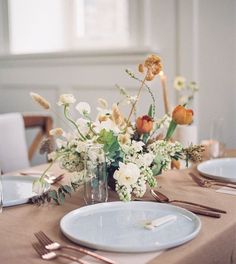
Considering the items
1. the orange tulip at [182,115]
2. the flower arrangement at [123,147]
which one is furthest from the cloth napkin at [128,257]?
the orange tulip at [182,115]

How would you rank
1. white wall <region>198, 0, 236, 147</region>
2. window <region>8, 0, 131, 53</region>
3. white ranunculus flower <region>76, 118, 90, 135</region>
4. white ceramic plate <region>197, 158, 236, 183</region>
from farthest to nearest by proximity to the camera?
1. window <region>8, 0, 131, 53</region>
2. white wall <region>198, 0, 236, 147</region>
3. white ceramic plate <region>197, 158, 236, 183</region>
4. white ranunculus flower <region>76, 118, 90, 135</region>

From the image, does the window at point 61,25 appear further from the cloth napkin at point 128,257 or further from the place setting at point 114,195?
the cloth napkin at point 128,257

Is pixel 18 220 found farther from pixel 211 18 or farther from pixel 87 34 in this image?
pixel 87 34

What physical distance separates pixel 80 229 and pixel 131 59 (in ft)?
6.61

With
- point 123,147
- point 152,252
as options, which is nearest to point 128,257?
point 152,252

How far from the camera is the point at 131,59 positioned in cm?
285

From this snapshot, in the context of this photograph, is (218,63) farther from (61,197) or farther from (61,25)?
(61,197)

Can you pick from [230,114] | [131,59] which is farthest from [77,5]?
[230,114]

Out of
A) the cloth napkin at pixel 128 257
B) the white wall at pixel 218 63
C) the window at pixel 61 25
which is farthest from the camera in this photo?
the window at pixel 61 25

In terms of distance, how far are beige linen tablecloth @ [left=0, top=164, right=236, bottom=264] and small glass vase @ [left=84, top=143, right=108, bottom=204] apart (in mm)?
37

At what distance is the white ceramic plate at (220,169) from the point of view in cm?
133

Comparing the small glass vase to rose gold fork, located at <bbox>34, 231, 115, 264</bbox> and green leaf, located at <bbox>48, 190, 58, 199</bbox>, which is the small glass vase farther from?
rose gold fork, located at <bbox>34, 231, 115, 264</bbox>

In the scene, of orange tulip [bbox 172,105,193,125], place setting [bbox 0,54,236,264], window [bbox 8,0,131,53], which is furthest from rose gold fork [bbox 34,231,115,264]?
window [bbox 8,0,131,53]

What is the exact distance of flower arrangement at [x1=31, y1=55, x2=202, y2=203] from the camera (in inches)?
43.5
